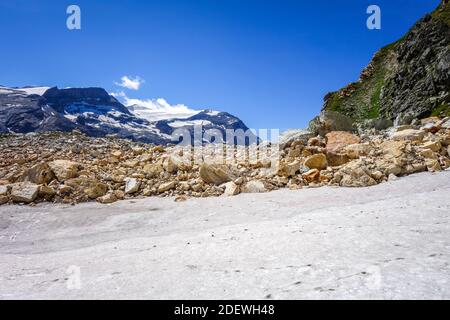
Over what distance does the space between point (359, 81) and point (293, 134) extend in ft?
198

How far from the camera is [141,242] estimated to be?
9.11 meters

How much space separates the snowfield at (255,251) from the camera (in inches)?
182

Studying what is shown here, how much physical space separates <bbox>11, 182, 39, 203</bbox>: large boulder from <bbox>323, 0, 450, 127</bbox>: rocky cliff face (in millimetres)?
28674

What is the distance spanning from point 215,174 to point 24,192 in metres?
9.17

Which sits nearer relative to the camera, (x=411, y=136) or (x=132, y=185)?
(x=132, y=185)

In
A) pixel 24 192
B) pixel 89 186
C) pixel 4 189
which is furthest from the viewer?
pixel 89 186

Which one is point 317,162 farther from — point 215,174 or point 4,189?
point 4,189

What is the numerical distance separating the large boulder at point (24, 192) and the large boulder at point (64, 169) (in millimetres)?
1462

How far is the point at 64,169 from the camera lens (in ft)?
57.4

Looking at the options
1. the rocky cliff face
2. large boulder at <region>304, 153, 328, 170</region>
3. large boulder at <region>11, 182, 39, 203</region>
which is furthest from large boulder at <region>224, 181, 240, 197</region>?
the rocky cliff face

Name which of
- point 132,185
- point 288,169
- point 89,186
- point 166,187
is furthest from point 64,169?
point 288,169
